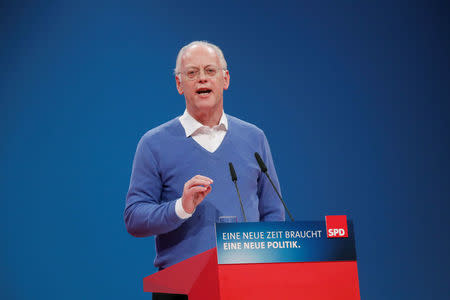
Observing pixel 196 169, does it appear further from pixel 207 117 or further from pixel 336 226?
pixel 336 226

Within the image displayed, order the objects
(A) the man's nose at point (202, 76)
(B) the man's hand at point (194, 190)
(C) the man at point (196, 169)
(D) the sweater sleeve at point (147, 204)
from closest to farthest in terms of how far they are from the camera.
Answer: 1. (B) the man's hand at point (194, 190)
2. (D) the sweater sleeve at point (147, 204)
3. (C) the man at point (196, 169)
4. (A) the man's nose at point (202, 76)

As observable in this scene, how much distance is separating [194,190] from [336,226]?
1.55 feet

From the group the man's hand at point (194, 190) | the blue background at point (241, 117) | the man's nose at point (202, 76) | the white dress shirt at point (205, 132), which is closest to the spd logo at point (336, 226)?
the man's hand at point (194, 190)

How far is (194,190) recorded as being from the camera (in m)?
1.56

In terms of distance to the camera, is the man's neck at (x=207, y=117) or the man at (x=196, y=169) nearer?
the man at (x=196, y=169)

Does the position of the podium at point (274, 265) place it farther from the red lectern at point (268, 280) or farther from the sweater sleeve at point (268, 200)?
the sweater sleeve at point (268, 200)

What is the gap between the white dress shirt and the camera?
2043 mm

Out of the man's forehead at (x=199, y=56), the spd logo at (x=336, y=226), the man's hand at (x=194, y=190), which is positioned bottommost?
the spd logo at (x=336, y=226)

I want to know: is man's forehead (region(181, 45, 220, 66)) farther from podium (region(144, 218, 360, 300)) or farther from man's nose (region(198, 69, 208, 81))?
podium (region(144, 218, 360, 300))

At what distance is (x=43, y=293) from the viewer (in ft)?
9.62

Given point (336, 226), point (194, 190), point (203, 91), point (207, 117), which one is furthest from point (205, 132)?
point (336, 226)

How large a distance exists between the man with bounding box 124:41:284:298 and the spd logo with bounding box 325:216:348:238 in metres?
0.62

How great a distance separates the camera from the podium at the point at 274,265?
1188mm

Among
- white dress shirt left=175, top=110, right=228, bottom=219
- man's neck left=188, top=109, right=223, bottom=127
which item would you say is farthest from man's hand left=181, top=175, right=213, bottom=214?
man's neck left=188, top=109, right=223, bottom=127
